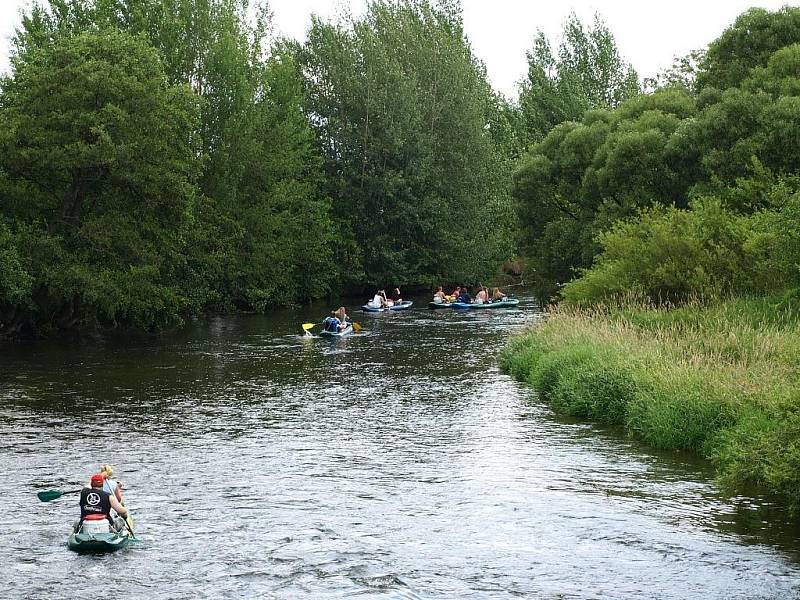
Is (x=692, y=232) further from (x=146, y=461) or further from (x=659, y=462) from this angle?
(x=146, y=461)

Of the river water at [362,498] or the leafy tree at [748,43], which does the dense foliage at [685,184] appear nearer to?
the leafy tree at [748,43]

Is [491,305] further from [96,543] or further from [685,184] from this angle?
[96,543]

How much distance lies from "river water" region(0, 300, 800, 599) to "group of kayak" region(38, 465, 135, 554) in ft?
0.73

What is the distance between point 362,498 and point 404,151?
56755 millimetres

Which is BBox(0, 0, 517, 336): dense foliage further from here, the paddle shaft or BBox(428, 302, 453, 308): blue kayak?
the paddle shaft

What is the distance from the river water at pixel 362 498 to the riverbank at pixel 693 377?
2.55 feet

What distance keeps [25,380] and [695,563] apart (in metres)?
25.8

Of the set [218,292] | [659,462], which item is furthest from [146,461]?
[218,292]

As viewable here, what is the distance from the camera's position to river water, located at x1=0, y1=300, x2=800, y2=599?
15.1 meters

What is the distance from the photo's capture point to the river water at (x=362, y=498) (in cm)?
1507

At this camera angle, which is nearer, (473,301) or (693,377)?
(693,377)

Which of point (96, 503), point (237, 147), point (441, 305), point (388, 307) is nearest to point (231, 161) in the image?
point (237, 147)

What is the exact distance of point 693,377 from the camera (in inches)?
934

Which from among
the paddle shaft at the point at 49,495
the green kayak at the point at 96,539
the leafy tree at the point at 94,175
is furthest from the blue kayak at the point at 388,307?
the green kayak at the point at 96,539
